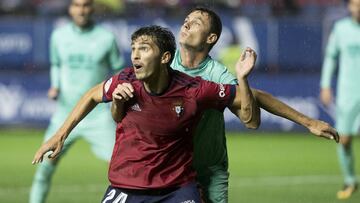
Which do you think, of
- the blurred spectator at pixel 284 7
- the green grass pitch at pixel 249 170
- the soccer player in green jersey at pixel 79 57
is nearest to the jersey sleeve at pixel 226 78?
the soccer player in green jersey at pixel 79 57

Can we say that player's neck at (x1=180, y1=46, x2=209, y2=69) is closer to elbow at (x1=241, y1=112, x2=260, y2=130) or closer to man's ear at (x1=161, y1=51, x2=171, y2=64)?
man's ear at (x1=161, y1=51, x2=171, y2=64)

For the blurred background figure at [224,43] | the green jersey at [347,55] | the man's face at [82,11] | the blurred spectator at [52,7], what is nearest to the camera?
the man's face at [82,11]

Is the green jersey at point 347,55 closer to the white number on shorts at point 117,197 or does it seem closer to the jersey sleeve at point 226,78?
the jersey sleeve at point 226,78

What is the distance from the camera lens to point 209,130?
803 cm

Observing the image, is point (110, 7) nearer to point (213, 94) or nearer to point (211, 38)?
point (211, 38)

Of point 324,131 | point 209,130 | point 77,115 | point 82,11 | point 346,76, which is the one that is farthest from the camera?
point 346,76

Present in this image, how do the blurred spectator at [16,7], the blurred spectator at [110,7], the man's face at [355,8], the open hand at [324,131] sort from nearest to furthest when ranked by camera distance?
1. the open hand at [324,131]
2. the man's face at [355,8]
3. the blurred spectator at [110,7]
4. the blurred spectator at [16,7]

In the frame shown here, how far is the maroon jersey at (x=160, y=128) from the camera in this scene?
7.41 meters

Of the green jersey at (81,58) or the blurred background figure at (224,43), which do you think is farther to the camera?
the blurred background figure at (224,43)

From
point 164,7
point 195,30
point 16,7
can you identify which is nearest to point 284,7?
point 164,7

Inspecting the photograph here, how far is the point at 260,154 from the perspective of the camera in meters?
18.2

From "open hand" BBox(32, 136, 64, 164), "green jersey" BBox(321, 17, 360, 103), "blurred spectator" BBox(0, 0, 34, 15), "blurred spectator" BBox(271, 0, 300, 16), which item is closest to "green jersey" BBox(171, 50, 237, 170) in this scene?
"open hand" BBox(32, 136, 64, 164)

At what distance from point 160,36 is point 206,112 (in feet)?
2.58

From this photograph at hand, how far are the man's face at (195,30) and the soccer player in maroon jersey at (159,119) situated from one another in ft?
1.43
